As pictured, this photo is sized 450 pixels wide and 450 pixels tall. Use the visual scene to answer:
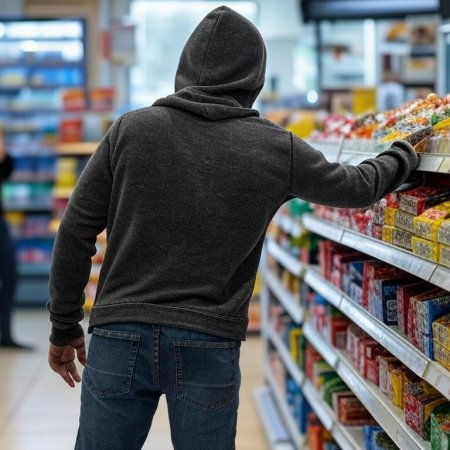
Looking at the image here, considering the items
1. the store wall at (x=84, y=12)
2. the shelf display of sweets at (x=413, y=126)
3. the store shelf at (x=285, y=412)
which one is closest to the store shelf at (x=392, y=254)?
the shelf display of sweets at (x=413, y=126)

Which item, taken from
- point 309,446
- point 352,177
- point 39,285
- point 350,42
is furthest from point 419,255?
point 350,42

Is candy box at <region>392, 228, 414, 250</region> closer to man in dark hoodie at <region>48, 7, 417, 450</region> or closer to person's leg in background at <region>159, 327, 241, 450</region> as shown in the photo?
man in dark hoodie at <region>48, 7, 417, 450</region>

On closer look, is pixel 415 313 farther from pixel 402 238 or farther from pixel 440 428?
pixel 440 428

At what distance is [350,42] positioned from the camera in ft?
51.3

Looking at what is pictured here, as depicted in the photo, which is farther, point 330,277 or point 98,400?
point 330,277

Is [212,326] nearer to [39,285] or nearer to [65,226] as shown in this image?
[65,226]

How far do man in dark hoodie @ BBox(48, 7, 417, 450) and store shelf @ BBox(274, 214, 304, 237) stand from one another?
1.98 metres

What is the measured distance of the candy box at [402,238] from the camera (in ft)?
8.14

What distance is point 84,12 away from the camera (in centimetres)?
1146

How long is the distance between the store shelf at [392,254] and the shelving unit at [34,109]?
19.3ft

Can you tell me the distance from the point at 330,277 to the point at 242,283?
1.32 meters

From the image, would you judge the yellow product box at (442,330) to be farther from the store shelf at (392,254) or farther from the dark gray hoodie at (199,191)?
the dark gray hoodie at (199,191)

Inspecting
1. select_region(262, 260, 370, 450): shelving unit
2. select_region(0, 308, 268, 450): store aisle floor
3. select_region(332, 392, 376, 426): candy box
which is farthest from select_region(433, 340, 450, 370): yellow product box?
select_region(0, 308, 268, 450): store aisle floor

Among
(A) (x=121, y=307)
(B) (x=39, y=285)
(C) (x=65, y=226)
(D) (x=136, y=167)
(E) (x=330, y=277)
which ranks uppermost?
(D) (x=136, y=167)
